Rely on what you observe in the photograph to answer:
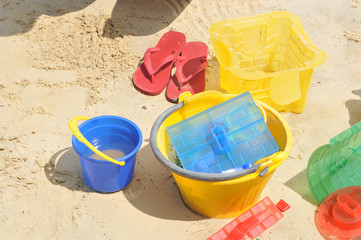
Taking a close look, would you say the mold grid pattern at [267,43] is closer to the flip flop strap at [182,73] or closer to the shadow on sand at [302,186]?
the flip flop strap at [182,73]

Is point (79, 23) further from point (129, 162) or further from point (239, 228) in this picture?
point (239, 228)

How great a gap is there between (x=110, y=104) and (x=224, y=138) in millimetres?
1019

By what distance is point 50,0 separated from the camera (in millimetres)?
3512

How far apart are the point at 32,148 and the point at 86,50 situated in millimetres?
943

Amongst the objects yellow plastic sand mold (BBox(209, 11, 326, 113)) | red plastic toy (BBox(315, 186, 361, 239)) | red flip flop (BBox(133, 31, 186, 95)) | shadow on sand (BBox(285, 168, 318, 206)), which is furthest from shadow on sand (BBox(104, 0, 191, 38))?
red plastic toy (BBox(315, 186, 361, 239))

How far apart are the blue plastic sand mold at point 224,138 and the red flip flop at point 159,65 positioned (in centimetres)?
81

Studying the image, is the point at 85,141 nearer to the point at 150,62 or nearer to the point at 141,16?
the point at 150,62

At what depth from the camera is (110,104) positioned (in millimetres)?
2771

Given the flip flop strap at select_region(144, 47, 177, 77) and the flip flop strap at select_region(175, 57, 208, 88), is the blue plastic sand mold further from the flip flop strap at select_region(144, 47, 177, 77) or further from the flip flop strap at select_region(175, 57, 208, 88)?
the flip flop strap at select_region(144, 47, 177, 77)

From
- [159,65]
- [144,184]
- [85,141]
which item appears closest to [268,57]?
[159,65]

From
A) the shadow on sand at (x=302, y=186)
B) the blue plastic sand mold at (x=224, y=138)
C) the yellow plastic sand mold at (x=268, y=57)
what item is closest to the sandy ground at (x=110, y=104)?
the shadow on sand at (x=302, y=186)

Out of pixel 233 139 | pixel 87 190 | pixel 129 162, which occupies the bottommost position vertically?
pixel 87 190

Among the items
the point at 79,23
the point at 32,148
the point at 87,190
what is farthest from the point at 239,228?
the point at 79,23

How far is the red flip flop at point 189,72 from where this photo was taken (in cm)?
285
